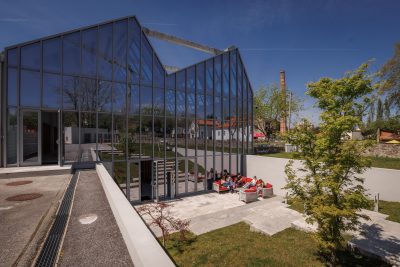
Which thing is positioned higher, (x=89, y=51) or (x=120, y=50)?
(x=120, y=50)

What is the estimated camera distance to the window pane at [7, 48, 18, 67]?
11.1m

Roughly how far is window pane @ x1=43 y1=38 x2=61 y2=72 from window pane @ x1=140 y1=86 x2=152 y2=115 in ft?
17.9

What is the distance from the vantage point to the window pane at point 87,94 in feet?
43.4

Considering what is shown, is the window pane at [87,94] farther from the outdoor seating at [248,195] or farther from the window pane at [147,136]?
the outdoor seating at [248,195]

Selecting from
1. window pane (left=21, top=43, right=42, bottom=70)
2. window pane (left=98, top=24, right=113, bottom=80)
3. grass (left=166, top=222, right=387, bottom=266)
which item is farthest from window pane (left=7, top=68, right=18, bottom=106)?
grass (left=166, top=222, right=387, bottom=266)

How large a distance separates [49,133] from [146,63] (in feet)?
27.9

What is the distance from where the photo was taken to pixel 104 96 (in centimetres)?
1409

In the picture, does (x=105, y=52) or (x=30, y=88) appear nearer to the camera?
(x=30, y=88)

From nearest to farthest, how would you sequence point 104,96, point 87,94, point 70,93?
1. point 70,93
2. point 87,94
3. point 104,96

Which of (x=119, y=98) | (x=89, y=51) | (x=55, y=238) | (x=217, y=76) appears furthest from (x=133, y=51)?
(x=55, y=238)

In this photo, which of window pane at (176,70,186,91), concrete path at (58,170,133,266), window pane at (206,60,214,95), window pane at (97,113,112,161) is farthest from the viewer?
window pane at (206,60,214,95)

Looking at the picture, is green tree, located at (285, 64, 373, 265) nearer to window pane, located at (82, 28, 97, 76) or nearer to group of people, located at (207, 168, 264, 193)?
group of people, located at (207, 168, 264, 193)

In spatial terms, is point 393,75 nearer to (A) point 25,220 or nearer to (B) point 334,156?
(B) point 334,156

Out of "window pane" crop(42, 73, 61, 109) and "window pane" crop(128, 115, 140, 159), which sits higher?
"window pane" crop(42, 73, 61, 109)
